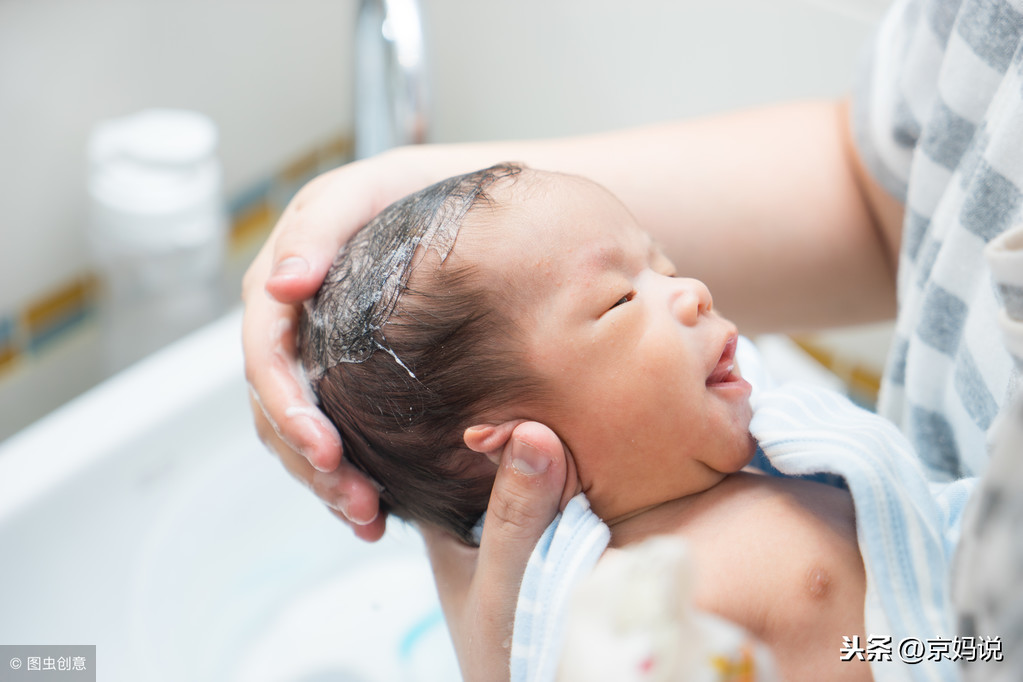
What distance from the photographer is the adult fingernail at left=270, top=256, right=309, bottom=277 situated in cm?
64

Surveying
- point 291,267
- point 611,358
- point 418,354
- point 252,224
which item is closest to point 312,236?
point 291,267

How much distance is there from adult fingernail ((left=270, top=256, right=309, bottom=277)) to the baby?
4cm

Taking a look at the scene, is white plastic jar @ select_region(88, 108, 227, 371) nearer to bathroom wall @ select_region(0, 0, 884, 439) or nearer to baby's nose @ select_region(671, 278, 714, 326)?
bathroom wall @ select_region(0, 0, 884, 439)

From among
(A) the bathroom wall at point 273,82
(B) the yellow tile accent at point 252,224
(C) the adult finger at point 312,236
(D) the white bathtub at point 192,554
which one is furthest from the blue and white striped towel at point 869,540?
(B) the yellow tile accent at point 252,224

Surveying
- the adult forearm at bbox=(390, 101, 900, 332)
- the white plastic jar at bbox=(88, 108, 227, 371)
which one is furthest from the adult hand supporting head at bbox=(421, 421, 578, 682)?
the white plastic jar at bbox=(88, 108, 227, 371)

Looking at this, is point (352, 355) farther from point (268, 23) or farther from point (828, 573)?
point (268, 23)

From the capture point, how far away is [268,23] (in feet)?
4.50

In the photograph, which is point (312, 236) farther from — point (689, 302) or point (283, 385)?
point (689, 302)

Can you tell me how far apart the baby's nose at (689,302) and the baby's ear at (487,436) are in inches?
5.5

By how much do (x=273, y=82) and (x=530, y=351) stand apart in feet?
3.35

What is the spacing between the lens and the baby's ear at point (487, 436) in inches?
22.8

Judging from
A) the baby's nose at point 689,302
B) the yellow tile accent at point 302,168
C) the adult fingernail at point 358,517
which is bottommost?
the yellow tile accent at point 302,168

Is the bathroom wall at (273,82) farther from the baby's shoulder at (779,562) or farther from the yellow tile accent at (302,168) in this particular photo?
the baby's shoulder at (779,562)

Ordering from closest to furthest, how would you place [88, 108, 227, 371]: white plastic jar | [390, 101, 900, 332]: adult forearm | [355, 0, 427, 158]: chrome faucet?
[390, 101, 900, 332]: adult forearm, [355, 0, 427, 158]: chrome faucet, [88, 108, 227, 371]: white plastic jar
